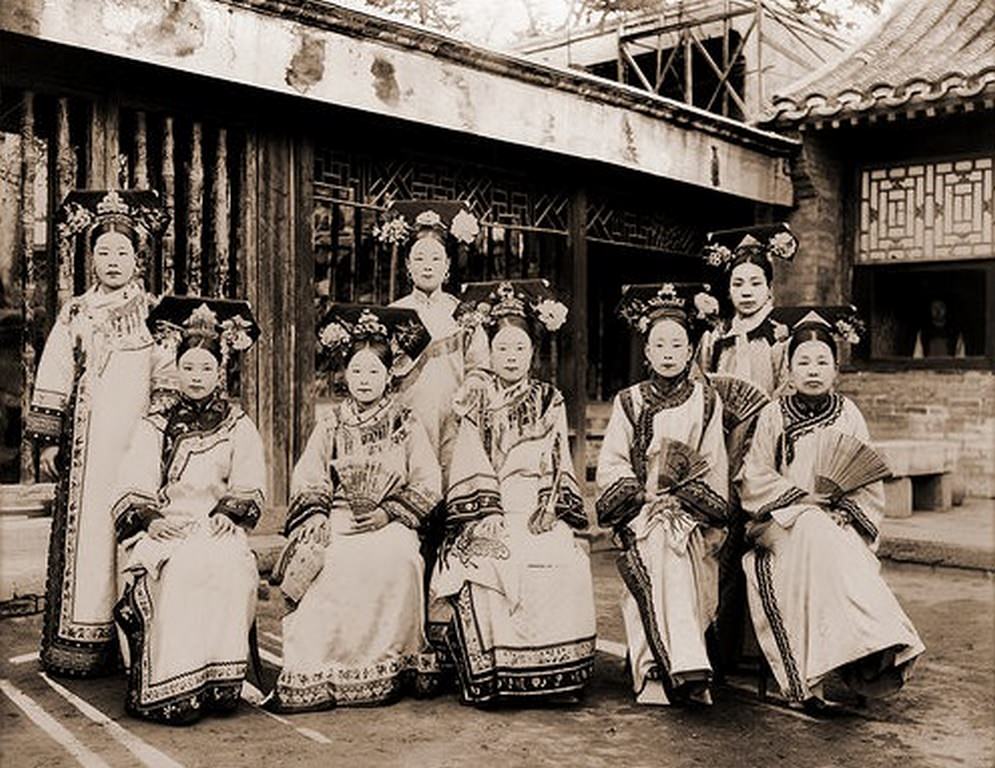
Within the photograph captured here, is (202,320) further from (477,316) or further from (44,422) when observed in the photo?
(477,316)

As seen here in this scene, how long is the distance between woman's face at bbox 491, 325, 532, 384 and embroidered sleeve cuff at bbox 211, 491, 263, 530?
1.12 m

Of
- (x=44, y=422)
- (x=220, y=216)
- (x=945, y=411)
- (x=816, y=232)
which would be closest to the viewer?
(x=44, y=422)

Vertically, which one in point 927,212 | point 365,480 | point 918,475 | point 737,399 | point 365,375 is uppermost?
point 927,212

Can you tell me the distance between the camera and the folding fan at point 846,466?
15.9 feet

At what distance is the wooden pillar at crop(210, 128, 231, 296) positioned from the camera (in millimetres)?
7117

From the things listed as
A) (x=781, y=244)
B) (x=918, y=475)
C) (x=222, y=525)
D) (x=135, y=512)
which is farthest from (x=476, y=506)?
(x=918, y=475)

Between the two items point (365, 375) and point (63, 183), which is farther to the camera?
point (63, 183)

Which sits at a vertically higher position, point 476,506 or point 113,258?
point 113,258

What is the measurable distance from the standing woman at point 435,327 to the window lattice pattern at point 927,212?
22.6ft

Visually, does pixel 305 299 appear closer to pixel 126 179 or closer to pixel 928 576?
pixel 126 179

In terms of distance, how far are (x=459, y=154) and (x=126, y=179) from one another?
247cm

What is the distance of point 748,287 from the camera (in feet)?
18.7

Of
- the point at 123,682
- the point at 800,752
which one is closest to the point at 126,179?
the point at 123,682

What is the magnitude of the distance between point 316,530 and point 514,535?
30.8 inches
